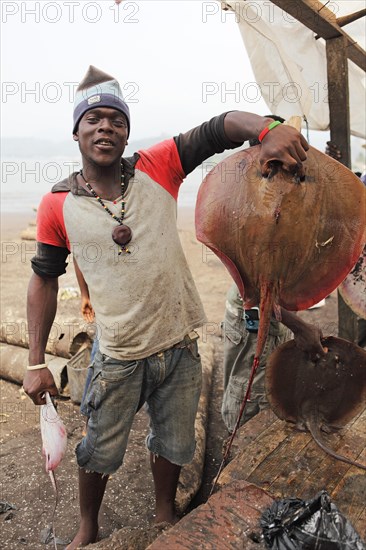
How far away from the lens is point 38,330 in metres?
2.21

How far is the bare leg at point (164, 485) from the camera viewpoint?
93.6 inches

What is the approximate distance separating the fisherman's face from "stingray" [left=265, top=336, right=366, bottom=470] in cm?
123

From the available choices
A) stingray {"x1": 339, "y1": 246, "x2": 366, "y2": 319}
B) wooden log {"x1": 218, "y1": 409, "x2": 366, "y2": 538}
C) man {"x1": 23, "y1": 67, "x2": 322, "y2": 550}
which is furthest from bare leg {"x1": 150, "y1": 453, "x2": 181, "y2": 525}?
stingray {"x1": 339, "y1": 246, "x2": 366, "y2": 319}

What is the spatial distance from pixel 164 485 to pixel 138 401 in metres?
0.62

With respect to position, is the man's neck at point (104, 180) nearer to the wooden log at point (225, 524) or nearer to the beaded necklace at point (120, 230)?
the beaded necklace at point (120, 230)

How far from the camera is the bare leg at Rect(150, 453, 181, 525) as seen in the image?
2377 mm

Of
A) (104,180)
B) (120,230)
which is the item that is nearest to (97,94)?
(104,180)

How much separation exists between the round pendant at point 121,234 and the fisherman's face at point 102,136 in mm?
284

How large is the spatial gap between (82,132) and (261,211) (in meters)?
0.96

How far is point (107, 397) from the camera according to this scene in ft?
6.75

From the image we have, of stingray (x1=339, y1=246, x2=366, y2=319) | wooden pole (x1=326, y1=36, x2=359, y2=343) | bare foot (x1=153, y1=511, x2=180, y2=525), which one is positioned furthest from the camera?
wooden pole (x1=326, y1=36, x2=359, y2=343)

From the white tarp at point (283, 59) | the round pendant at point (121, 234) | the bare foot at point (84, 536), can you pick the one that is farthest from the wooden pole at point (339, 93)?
the bare foot at point (84, 536)

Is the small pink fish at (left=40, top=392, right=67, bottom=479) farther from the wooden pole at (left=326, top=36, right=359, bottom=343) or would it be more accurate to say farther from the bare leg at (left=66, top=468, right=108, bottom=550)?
the wooden pole at (left=326, top=36, right=359, bottom=343)

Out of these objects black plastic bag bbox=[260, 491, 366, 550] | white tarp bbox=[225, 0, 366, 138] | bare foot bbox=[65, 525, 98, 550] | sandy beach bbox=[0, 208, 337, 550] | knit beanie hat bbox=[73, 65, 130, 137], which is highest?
white tarp bbox=[225, 0, 366, 138]
